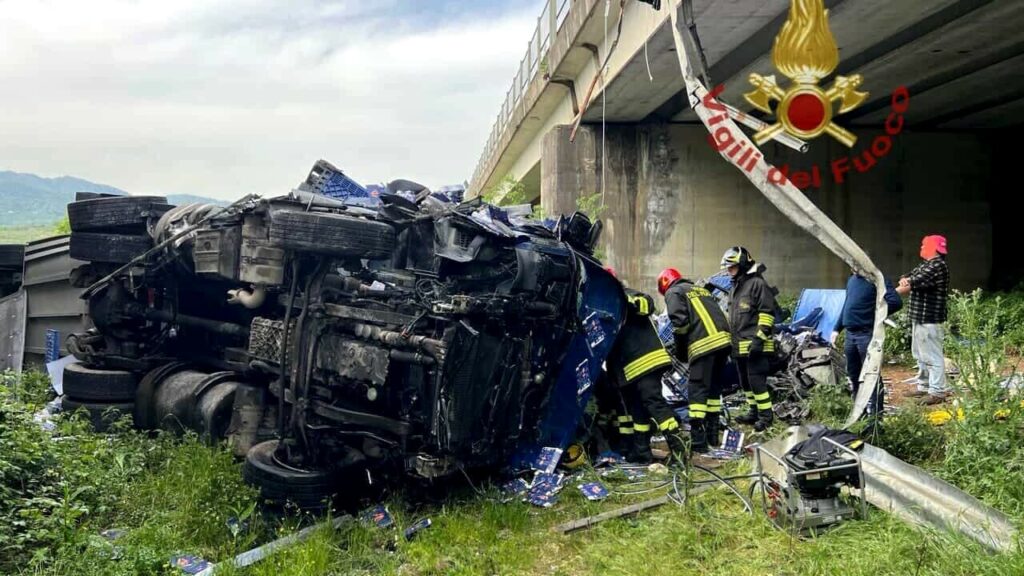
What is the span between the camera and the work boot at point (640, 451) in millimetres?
5879

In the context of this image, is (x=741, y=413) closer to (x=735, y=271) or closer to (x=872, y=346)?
(x=735, y=271)

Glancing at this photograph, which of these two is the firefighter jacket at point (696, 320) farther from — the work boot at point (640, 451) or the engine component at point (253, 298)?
the engine component at point (253, 298)

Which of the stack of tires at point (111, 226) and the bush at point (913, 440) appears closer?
the bush at point (913, 440)

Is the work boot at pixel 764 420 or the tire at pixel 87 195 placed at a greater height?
the tire at pixel 87 195

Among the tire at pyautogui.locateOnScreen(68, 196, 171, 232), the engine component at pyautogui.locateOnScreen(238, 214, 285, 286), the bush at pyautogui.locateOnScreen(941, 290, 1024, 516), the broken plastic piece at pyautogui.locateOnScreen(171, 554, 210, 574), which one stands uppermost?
the tire at pyautogui.locateOnScreen(68, 196, 171, 232)

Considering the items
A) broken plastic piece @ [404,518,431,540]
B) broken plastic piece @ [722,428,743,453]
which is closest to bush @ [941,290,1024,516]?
broken plastic piece @ [722,428,743,453]

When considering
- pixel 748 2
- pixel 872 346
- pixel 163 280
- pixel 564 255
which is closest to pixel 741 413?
pixel 872 346

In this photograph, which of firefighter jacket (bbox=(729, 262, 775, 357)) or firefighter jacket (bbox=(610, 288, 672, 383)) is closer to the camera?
firefighter jacket (bbox=(610, 288, 672, 383))

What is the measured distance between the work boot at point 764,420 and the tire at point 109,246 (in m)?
5.67

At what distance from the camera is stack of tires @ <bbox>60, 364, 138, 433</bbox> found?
638 cm

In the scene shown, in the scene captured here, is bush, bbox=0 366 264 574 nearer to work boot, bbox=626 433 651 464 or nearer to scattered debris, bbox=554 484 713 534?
scattered debris, bbox=554 484 713 534

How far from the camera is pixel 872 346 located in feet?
17.0

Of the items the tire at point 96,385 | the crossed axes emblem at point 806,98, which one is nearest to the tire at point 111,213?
the tire at point 96,385

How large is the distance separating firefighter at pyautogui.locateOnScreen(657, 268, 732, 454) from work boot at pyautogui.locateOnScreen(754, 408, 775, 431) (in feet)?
1.30
